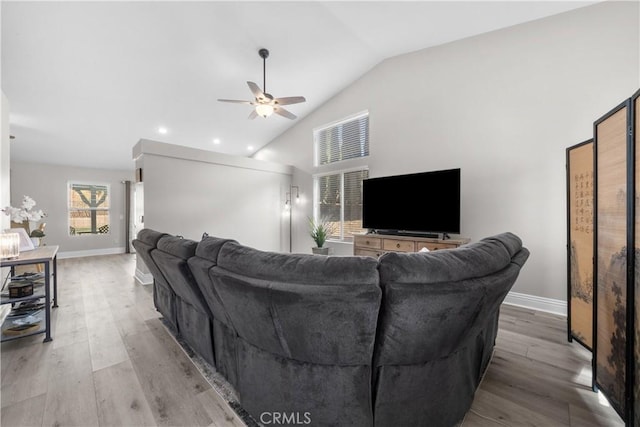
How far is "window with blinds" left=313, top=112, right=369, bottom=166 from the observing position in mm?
4691

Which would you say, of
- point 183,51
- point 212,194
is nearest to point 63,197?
point 212,194

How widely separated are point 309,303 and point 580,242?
245cm

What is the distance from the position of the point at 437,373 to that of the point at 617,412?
1.08 m

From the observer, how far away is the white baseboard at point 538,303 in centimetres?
274

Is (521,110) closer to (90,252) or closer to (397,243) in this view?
(397,243)

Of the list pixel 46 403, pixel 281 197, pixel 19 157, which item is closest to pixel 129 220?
pixel 19 157

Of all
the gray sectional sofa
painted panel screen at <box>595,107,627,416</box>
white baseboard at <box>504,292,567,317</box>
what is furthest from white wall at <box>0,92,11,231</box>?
white baseboard at <box>504,292,567,317</box>

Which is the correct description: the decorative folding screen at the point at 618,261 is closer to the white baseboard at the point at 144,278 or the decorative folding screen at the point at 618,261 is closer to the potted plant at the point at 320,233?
the potted plant at the point at 320,233

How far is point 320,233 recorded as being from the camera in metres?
4.95

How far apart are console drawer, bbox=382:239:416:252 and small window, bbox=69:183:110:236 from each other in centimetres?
760

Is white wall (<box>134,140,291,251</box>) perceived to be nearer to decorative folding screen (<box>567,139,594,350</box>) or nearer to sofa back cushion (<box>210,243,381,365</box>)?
sofa back cushion (<box>210,243,381,365</box>)

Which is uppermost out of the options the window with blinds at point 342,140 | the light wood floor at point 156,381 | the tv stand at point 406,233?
the window with blinds at point 342,140

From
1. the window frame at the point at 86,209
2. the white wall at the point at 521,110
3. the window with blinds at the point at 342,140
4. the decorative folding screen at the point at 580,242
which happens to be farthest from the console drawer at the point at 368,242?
the window frame at the point at 86,209

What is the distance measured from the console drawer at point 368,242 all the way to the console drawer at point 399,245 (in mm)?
103
